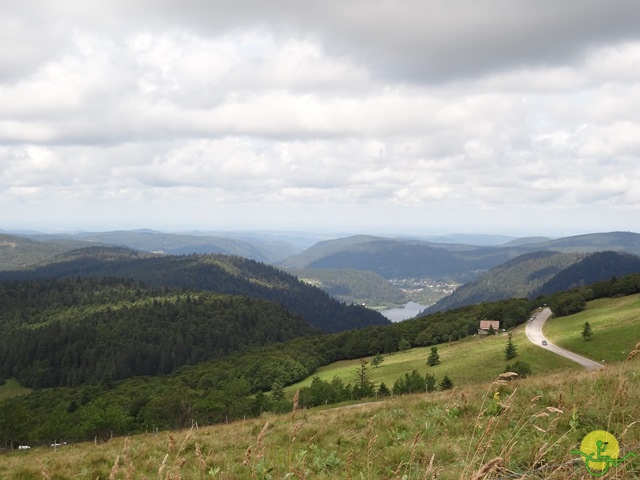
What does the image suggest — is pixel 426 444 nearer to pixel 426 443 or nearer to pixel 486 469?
pixel 426 443

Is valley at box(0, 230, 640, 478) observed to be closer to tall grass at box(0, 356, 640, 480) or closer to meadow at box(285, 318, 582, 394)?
tall grass at box(0, 356, 640, 480)

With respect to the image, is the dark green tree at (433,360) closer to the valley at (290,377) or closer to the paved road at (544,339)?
the valley at (290,377)

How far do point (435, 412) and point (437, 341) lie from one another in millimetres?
100186

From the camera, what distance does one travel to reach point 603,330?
2616 inches

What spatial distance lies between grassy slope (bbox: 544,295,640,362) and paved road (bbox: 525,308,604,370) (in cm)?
138

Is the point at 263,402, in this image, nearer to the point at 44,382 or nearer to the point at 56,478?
the point at 56,478

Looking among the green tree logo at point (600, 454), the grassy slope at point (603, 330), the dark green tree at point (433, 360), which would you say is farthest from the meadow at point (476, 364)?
the green tree logo at point (600, 454)

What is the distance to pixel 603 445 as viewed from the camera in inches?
204

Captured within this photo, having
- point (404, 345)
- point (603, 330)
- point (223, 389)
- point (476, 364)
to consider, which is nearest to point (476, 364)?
point (476, 364)

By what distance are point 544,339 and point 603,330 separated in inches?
407

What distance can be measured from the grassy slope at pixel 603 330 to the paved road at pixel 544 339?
1384mm

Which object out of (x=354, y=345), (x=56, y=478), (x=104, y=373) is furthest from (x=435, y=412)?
(x=104, y=373)

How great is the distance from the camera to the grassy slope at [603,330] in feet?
191

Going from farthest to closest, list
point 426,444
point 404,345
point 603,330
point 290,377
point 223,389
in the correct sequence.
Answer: point 404,345
point 290,377
point 223,389
point 603,330
point 426,444
